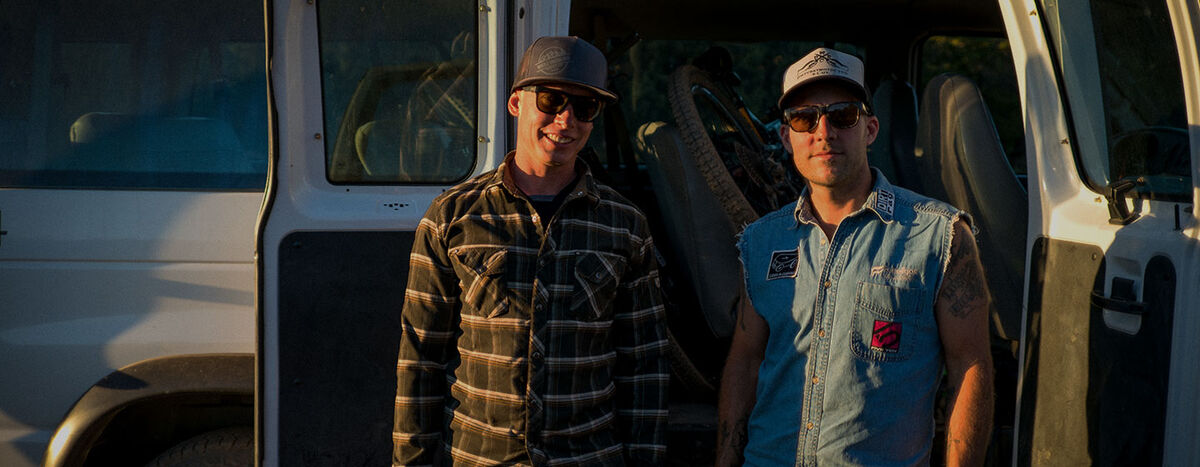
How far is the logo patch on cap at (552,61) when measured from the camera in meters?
1.80

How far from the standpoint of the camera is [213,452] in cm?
253

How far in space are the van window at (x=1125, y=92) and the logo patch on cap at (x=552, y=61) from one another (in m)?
1.15

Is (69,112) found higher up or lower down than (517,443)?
higher up

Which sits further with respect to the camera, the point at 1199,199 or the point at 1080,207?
the point at 1080,207

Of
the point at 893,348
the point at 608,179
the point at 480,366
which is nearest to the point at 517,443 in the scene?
the point at 480,366

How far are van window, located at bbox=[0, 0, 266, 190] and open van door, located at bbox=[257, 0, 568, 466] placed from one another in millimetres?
365

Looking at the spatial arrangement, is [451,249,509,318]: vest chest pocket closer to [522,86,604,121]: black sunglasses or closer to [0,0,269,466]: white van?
[522,86,604,121]: black sunglasses

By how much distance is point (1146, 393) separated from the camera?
1.78 metres

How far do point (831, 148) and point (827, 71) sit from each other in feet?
0.49

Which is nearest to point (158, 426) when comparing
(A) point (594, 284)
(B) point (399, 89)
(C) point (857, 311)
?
(B) point (399, 89)

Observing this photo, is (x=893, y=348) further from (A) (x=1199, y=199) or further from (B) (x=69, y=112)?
(B) (x=69, y=112)

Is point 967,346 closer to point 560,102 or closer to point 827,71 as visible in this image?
point 827,71

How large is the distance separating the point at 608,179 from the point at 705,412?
88 centimetres

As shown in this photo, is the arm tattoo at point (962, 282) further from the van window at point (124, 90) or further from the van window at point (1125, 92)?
the van window at point (124, 90)
